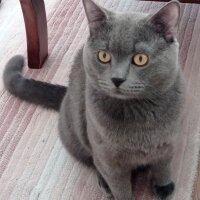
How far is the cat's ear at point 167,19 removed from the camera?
90cm

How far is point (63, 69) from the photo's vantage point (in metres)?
1.66

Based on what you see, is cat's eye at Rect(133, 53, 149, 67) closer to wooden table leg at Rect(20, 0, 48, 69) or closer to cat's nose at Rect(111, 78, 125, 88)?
cat's nose at Rect(111, 78, 125, 88)

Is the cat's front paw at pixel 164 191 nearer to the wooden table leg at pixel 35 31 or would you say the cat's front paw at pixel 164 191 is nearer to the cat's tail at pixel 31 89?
the cat's tail at pixel 31 89

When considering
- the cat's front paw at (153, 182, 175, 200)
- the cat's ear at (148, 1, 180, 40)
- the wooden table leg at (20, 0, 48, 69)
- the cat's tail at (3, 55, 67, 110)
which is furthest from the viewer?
the wooden table leg at (20, 0, 48, 69)

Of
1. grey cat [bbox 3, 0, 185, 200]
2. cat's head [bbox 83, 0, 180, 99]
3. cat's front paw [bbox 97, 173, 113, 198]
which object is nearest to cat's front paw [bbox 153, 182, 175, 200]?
grey cat [bbox 3, 0, 185, 200]

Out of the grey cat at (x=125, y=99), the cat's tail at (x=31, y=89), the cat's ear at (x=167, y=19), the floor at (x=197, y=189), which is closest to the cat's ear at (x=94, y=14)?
the grey cat at (x=125, y=99)

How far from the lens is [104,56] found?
3.08 feet

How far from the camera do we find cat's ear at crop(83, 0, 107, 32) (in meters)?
0.95

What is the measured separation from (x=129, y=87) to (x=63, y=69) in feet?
2.55

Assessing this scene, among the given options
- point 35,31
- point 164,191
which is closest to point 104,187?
point 164,191

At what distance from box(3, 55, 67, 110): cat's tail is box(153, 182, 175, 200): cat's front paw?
1.43ft

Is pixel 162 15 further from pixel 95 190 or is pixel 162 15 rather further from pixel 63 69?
pixel 63 69

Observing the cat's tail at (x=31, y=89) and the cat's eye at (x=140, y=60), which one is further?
the cat's tail at (x=31, y=89)

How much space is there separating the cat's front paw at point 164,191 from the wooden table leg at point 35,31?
2.32 feet
